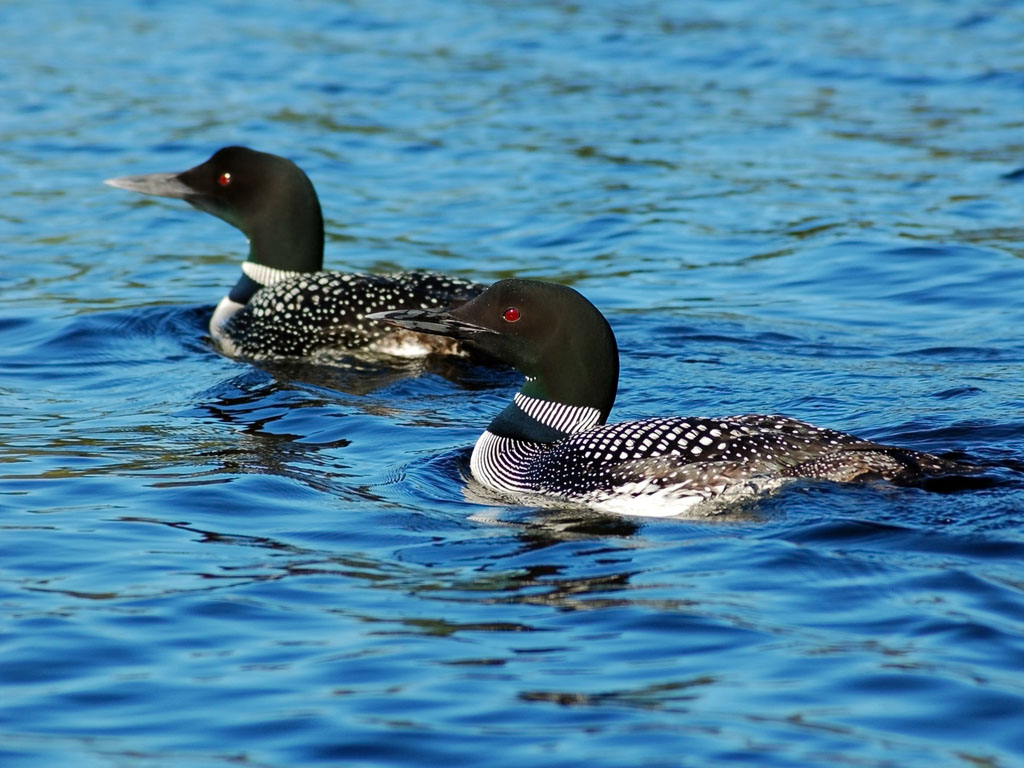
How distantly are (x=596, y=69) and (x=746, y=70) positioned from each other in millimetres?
1307

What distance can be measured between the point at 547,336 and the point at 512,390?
4.73ft

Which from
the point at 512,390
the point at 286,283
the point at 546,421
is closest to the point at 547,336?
the point at 546,421

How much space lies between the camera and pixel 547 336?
5.92 metres

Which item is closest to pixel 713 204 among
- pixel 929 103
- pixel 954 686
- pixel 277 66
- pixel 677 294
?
pixel 677 294

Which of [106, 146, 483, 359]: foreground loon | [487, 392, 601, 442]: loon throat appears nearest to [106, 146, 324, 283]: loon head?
[106, 146, 483, 359]: foreground loon

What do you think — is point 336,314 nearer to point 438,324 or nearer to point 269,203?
point 269,203

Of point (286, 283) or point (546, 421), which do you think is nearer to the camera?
point (546, 421)

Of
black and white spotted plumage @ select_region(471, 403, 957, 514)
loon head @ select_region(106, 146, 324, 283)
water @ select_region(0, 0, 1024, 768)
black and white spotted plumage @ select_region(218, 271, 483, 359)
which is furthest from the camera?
loon head @ select_region(106, 146, 324, 283)

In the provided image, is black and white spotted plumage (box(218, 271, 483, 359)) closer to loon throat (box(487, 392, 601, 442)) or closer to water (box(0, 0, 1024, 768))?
water (box(0, 0, 1024, 768))

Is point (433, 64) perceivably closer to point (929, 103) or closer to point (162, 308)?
point (929, 103)

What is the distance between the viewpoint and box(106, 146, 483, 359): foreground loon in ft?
25.8

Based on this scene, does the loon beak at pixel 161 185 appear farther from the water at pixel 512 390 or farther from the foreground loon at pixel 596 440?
the foreground loon at pixel 596 440

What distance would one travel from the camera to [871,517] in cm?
510

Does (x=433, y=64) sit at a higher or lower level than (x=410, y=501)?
higher
